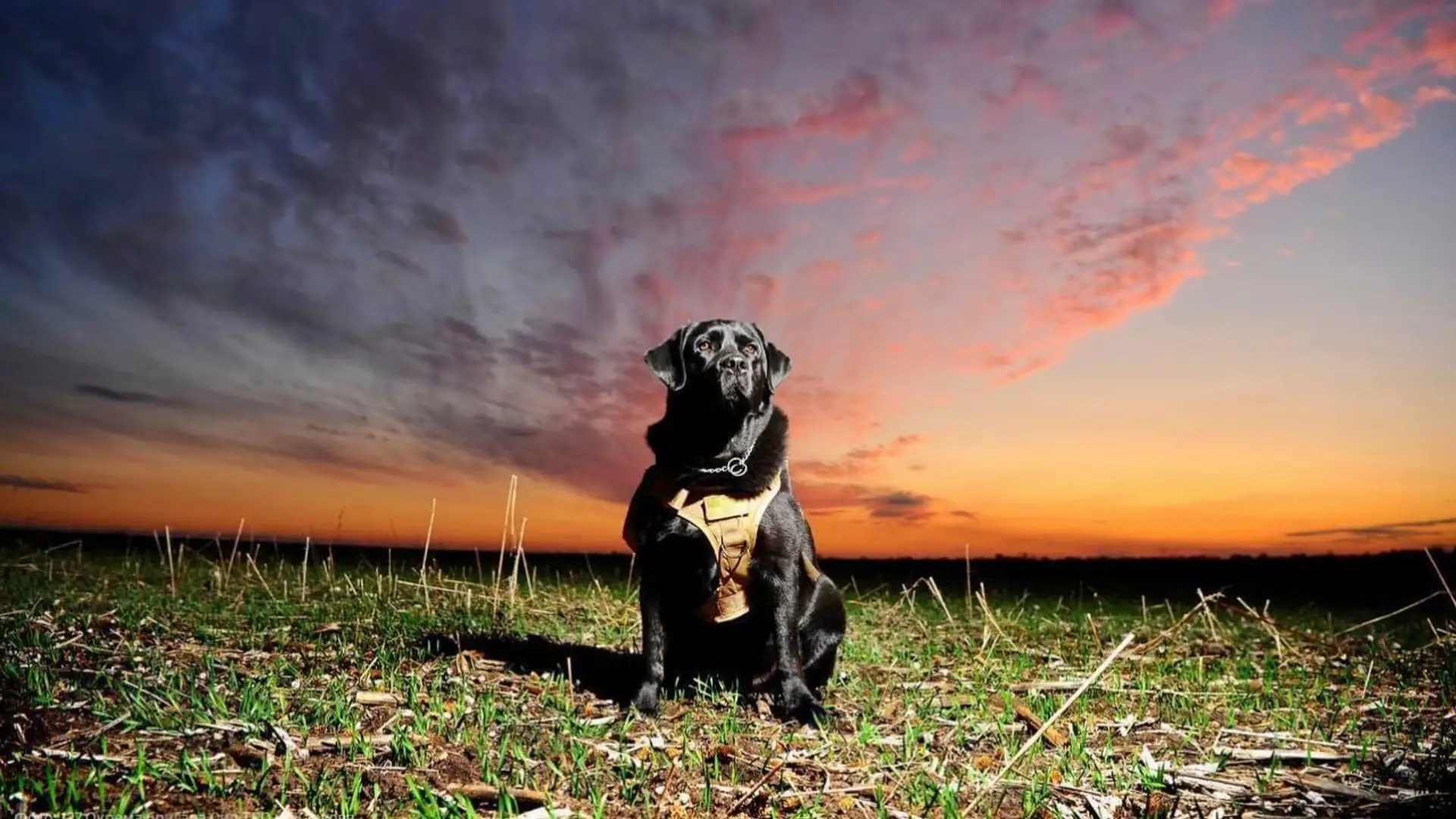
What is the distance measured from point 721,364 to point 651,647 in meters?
1.81

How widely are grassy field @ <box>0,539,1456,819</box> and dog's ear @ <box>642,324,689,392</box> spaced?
1.98m

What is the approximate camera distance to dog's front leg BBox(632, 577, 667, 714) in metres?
4.90

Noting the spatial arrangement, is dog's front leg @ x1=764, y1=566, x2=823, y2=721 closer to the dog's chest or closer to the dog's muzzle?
the dog's chest

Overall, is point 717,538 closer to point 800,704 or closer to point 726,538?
point 726,538

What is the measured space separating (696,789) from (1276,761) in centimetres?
293

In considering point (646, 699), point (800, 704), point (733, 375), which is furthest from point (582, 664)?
point (733, 375)

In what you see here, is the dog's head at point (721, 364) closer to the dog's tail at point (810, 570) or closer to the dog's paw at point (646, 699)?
the dog's tail at point (810, 570)

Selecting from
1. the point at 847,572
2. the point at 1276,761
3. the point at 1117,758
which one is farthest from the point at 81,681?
the point at 847,572

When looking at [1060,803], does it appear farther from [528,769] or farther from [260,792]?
[260,792]

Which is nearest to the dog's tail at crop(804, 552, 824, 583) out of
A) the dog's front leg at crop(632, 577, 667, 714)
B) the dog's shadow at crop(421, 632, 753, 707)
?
the dog's shadow at crop(421, 632, 753, 707)

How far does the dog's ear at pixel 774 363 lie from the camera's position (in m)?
5.60

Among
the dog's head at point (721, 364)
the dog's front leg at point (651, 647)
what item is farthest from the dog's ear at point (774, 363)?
the dog's front leg at point (651, 647)

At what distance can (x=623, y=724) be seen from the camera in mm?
4391

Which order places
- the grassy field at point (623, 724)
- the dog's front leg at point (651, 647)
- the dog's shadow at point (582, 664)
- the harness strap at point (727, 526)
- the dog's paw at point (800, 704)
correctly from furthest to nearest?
the dog's shadow at point (582, 664) < the harness strap at point (727, 526) < the dog's front leg at point (651, 647) < the dog's paw at point (800, 704) < the grassy field at point (623, 724)
